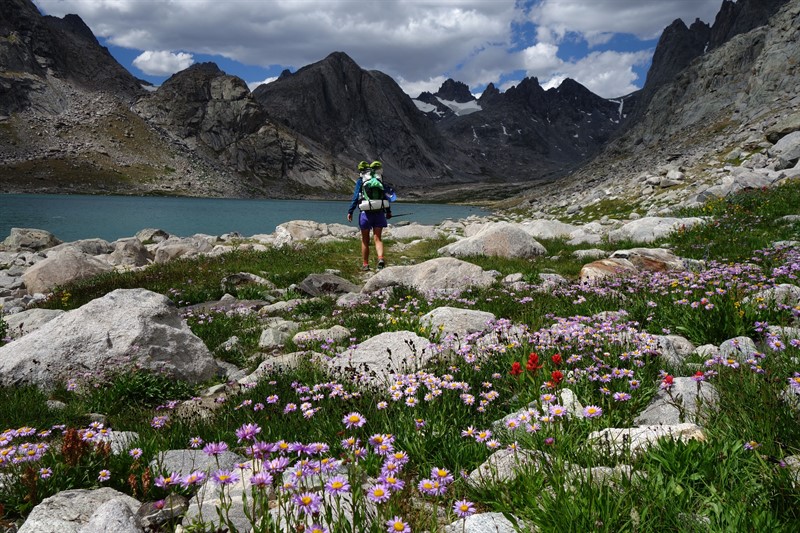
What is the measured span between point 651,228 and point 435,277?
11191mm

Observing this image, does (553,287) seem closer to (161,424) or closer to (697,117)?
(161,424)

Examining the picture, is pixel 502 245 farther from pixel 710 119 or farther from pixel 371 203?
pixel 710 119

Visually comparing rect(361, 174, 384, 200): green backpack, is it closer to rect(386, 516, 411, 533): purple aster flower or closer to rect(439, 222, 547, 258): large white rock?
rect(439, 222, 547, 258): large white rock

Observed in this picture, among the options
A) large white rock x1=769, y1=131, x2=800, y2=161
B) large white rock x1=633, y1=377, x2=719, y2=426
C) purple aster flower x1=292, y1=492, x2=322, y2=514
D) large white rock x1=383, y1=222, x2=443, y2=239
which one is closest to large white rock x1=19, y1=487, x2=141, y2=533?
purple aster flower x1=292, y1=492, x2=322, y2=514

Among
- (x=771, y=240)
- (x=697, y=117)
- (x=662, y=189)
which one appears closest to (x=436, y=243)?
(x=771, y=240)

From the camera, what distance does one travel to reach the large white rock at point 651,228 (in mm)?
16984

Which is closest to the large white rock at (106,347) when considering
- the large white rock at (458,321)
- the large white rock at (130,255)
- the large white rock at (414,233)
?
the large white rock at (458,321)

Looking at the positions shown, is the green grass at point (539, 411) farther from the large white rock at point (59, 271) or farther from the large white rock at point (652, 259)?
the large white rock at point (59, 271)

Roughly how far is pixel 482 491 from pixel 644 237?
17483 mm

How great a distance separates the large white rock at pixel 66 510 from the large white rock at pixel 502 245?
1534cm

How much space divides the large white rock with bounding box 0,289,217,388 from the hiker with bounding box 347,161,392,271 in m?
10.0

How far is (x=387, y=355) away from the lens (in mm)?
5832

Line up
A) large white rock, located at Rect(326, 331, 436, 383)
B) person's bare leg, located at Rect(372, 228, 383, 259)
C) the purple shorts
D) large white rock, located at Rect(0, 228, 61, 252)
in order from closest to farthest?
large white rock, located at Rect(326, 331, 436, 383) < person's bare leg, located at Rect(372, 228, 383, 259) < the purple shorts < large white rock, located at Rect(0, 228, 61, 252)

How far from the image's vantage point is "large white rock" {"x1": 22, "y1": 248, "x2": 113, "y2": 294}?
1595 centimetres
